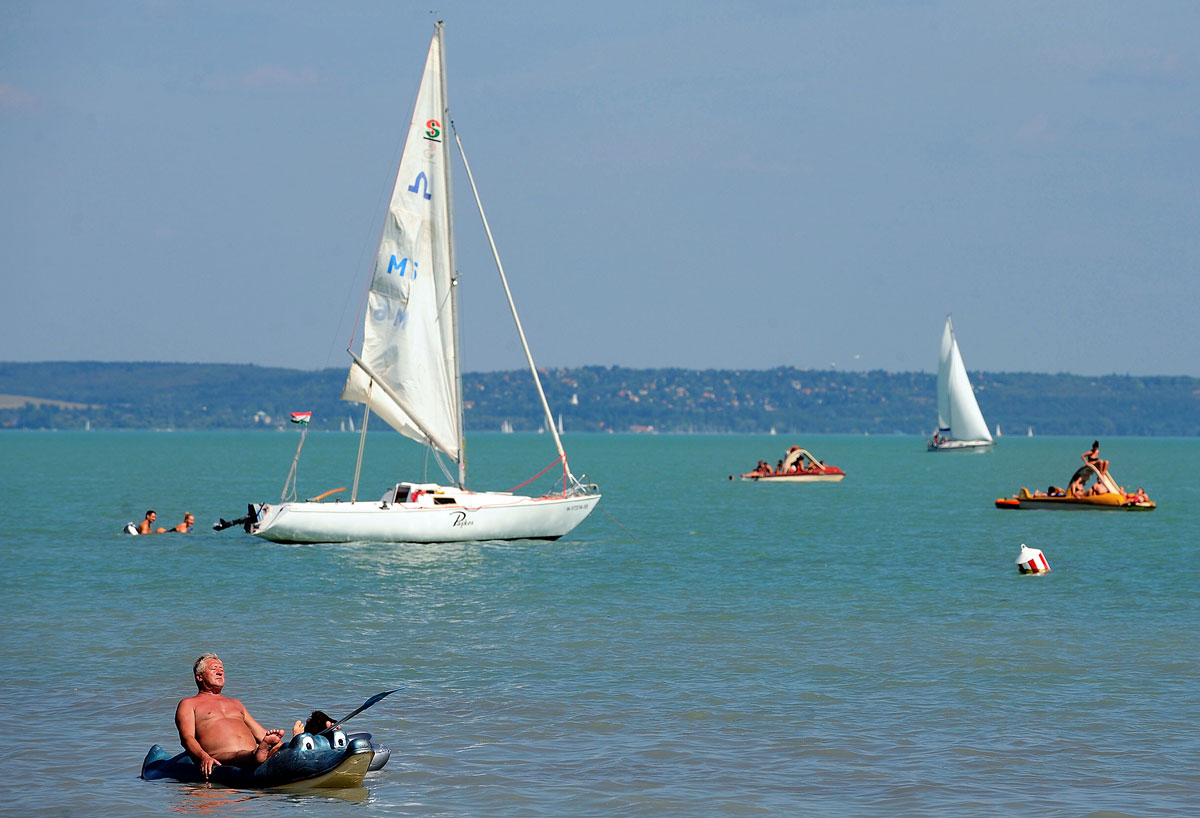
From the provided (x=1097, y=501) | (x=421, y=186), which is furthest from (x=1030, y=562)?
(x=1097, y=501)

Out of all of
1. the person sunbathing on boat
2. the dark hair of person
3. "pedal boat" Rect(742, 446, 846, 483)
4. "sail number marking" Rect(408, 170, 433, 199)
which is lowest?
the dark hair of person

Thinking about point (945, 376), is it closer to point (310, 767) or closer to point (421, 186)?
point (421, 186)

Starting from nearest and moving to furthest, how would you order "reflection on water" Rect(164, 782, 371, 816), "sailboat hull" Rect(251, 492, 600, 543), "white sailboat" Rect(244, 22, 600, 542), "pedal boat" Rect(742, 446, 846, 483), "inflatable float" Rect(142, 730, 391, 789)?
"reflection on water" Rect(164, 782, 371, 816), "inflatable float" Rect(142, 730, 391, 789), "sailboat hull" Rect(251, 492, 600, 543), "white sailboat" Rect(244, 22, 600, 542), "pedal boat" Rect(742, 446, 846, 483)

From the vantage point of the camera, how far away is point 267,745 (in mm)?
16578

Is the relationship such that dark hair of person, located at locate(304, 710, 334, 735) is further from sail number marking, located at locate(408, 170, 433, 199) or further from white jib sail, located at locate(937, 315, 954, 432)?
white jib sail, located at locate(937, 315, 954, 432)

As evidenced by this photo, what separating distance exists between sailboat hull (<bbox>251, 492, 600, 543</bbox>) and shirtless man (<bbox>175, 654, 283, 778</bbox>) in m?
27.8

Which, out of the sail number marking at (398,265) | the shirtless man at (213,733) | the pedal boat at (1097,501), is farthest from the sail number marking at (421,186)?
the shirtless man at (213,733)

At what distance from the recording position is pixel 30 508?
72.6m

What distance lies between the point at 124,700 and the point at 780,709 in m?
9.82

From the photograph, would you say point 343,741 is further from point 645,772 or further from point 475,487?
point 475,487

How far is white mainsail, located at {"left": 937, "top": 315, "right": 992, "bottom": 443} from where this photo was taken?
6280 inches

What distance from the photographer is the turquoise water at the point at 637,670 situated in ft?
55.7

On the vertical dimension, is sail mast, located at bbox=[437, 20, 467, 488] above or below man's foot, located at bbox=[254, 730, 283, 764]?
above

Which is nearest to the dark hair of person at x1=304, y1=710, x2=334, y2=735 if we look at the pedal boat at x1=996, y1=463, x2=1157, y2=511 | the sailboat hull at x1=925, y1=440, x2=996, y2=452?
the pedal boat at x1=996, y1=463, x2=1157, y2=511
